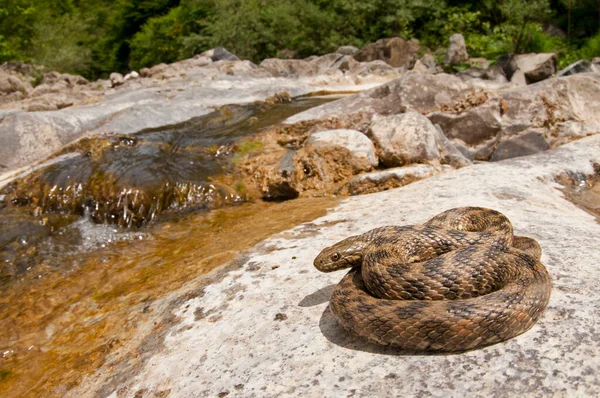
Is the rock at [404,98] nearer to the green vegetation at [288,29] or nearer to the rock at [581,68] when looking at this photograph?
the rock at [581,68]

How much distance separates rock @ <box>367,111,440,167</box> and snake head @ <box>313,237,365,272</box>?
4.86 metres

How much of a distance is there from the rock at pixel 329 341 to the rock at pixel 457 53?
16.0m

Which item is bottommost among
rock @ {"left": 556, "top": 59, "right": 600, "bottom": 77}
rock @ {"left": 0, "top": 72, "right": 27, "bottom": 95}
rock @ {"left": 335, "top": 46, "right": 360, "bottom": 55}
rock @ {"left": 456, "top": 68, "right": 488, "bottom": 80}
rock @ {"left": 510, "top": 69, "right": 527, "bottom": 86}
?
rock @ {"left": 510, "top": 69, "right": 527, "bottom": 86}

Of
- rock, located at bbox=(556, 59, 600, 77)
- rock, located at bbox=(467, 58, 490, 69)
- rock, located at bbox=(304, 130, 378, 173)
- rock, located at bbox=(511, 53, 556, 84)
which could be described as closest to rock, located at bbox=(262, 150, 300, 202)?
rock, located at bbox=(304, 130, 378, 173)

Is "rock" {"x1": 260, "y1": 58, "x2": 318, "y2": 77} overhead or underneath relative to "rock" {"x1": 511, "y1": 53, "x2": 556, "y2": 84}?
overhead

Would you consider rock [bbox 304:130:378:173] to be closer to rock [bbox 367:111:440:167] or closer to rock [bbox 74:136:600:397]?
rock [bbox 367:111:440:167]

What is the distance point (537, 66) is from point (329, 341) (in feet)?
53.4

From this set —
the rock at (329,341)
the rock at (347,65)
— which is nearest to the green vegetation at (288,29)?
the rock at (347,65)

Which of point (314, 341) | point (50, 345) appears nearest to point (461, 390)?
point (314, 341)

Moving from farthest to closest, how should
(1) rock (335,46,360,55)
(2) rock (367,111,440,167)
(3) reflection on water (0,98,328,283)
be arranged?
1. (1) rock (335,46,360,55)
2. (2) rock (367,111,440,167)
3. (3) reflection on water (0,98,328,283)

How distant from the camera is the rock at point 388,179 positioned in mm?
7797

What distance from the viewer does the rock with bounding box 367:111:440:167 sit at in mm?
8328

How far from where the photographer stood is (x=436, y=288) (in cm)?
321

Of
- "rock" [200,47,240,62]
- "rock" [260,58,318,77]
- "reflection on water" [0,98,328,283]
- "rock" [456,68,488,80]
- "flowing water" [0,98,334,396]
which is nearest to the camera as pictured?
"flowing water" [0,98,334,396]
